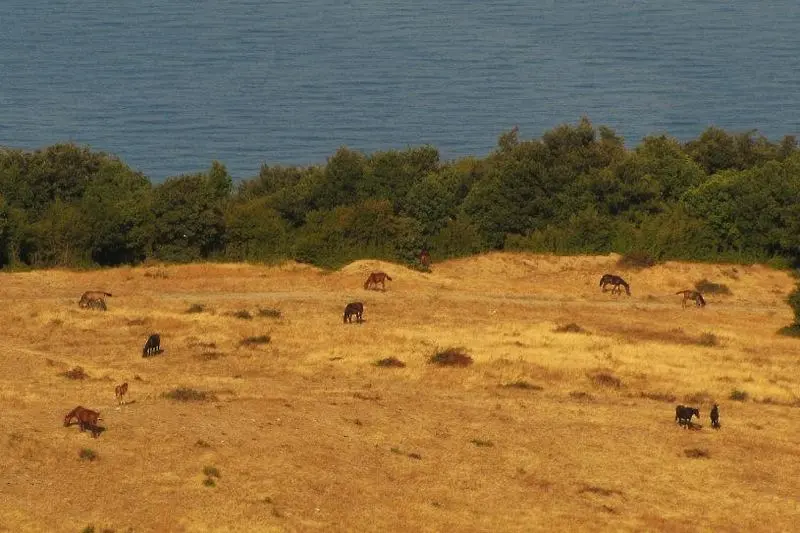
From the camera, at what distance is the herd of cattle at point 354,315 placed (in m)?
42.6

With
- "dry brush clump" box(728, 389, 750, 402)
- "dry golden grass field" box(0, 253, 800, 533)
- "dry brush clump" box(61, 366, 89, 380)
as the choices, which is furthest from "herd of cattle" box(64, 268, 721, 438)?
"dry brush clump" box(61, 366, 89, 380)

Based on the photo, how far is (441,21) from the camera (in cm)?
17838

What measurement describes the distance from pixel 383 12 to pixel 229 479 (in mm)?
153255

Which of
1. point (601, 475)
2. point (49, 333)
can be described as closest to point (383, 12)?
point (49, 333)

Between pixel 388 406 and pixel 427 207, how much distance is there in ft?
130

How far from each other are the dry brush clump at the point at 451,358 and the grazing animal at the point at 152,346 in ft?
35.7

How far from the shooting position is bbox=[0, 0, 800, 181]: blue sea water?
438 feet

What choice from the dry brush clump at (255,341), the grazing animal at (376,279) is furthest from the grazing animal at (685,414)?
the grazing animal at (376,279)

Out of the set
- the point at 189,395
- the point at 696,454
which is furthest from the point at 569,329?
the point at 189,395

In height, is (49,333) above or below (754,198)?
below

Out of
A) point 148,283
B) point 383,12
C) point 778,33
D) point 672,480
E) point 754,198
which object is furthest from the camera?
point 383,12

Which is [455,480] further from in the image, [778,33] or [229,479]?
[778,33]

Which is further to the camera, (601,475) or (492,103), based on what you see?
(492,103)

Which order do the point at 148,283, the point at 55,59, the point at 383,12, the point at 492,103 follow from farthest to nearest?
the point at 383,12
the point at 55,59
the point at 492,103
the point at 148,283
